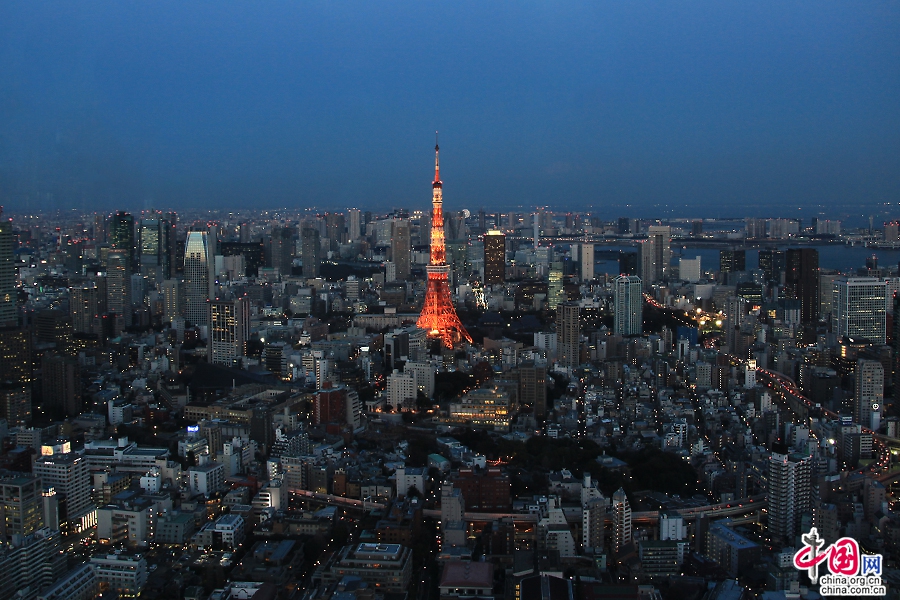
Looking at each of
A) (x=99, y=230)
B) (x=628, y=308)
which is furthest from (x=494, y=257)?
(x=99, y=230)

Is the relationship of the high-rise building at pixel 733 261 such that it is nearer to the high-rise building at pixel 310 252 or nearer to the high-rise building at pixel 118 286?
the high-rise building at pixel 310 252

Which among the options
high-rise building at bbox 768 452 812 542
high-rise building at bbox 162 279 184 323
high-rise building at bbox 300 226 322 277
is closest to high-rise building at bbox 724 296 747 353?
high-rise building at bbox 768 452 812 542

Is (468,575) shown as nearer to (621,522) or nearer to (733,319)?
(621,522)

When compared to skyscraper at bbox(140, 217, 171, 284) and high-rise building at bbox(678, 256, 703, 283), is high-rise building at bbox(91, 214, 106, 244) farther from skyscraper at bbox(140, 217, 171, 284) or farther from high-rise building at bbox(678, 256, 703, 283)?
high-rise building at bbox(678, 256, 703, 283)

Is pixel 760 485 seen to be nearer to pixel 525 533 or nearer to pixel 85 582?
pixel 525 533

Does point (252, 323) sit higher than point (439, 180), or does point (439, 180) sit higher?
point (439, 180)

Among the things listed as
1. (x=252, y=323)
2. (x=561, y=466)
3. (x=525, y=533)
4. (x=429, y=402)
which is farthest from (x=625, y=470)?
(x=252, y=323)

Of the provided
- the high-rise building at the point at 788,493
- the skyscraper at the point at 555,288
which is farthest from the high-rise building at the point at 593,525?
the skyscraper at the point at 555,288
